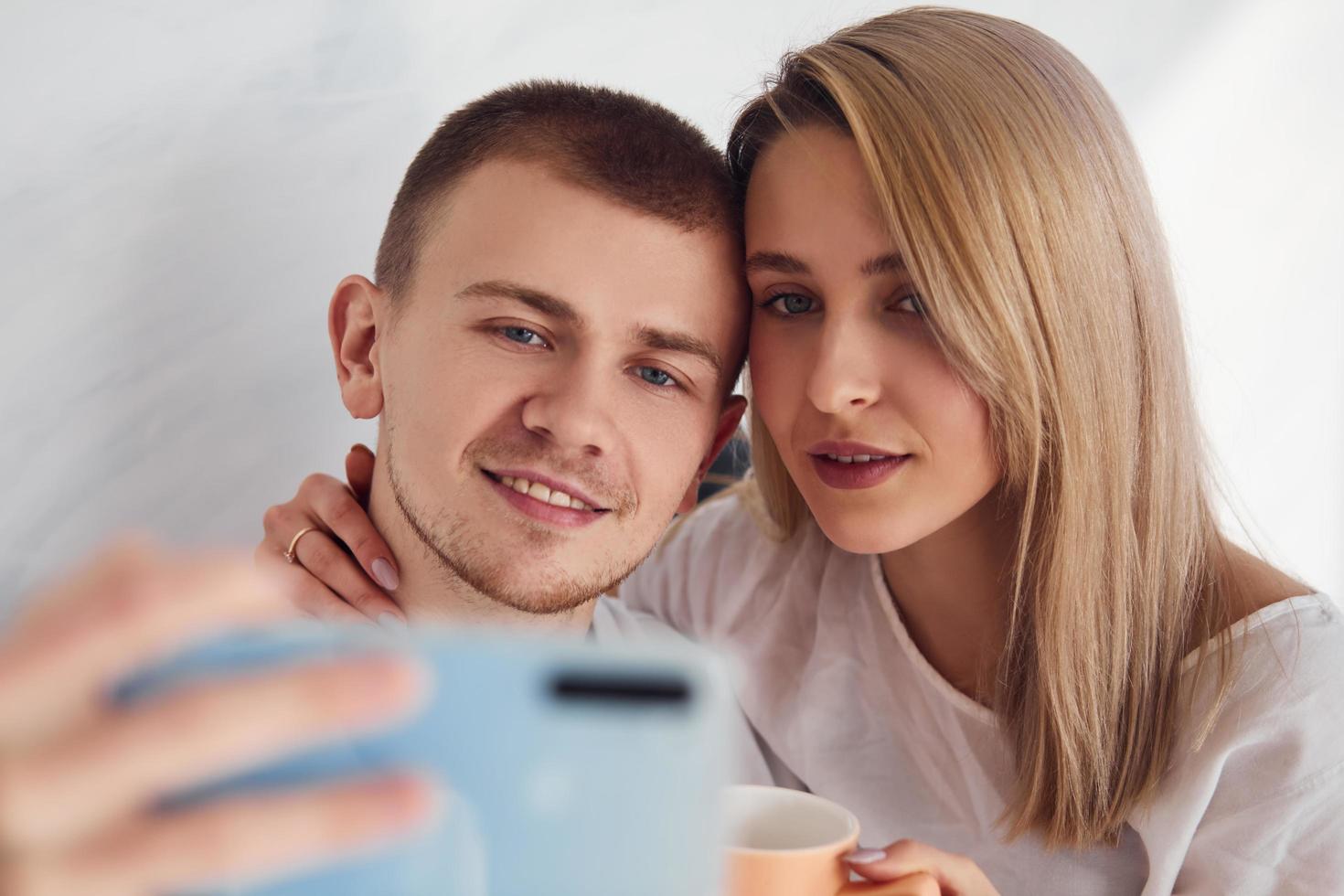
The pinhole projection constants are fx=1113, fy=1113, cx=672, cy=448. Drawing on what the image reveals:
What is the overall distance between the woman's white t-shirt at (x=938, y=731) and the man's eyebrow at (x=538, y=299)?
1.36 feet

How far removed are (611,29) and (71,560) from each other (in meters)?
0.82

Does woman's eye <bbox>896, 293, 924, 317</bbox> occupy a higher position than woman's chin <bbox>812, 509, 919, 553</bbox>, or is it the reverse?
woman's eye <bbox>896, 293, 924, 317</bbox>

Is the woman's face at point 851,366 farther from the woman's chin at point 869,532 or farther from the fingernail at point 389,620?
the fingernail at point 389,620

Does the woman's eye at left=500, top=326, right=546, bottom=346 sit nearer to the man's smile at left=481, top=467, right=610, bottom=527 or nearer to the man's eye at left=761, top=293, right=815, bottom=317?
the man's smile at left=481, top=467, right=610, bottom=527

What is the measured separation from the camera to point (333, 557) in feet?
3.50

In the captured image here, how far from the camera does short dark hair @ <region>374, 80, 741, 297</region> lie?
3.28 ft

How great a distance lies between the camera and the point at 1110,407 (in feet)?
3.47

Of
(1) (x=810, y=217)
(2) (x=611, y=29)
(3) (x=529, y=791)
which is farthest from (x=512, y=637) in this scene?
(2) (x=611, y=29)

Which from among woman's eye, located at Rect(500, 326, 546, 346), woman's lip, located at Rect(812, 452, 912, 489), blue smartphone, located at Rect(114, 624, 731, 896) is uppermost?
woman's eye, located at Rect(500, 326, 546, 346)

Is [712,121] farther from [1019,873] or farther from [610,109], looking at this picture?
[1019,873]

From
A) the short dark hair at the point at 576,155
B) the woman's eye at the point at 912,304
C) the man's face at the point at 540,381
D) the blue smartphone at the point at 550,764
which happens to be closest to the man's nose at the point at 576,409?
the man's face at the point at 540,381

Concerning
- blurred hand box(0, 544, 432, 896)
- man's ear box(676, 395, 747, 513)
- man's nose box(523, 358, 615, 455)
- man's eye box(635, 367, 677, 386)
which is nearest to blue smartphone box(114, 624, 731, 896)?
blurred hand box(0, 544, 432, 896)

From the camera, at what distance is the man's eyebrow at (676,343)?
971 millimetres

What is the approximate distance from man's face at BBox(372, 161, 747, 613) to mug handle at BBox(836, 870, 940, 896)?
383 millimetres
